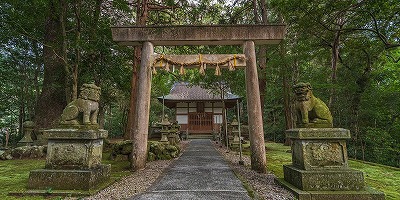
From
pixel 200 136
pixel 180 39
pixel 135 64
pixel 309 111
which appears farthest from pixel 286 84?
pixel 200 136

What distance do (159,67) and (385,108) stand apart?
1202cm

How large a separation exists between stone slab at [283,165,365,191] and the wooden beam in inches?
135

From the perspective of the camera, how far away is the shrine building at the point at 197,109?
71.9 ft

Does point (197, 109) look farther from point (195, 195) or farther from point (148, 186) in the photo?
point (195, 195)

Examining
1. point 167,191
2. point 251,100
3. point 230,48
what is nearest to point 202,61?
point 251,100

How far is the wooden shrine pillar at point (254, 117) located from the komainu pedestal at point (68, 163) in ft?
12.7

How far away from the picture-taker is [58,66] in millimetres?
9445

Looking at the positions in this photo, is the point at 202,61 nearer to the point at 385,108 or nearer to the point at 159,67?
the point at 159,67

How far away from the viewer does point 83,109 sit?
414 cm

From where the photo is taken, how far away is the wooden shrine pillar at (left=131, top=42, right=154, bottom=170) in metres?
5.74

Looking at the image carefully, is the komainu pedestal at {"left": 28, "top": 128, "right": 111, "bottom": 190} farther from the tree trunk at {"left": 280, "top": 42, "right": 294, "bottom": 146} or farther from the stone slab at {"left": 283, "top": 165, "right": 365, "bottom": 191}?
the tree trunk at {"left": 280, "top": 42, "right": 294, "bottom": 146}

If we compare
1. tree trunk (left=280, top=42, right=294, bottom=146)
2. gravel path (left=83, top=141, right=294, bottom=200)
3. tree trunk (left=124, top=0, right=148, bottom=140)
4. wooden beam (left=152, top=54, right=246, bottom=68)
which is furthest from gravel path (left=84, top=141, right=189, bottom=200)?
tree trunk (left=280, top=42, right=294, bottom=146)

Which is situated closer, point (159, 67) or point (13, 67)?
point (159, 67)

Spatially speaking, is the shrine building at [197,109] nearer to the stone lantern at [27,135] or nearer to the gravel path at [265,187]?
the stone lantern at [27,135]
